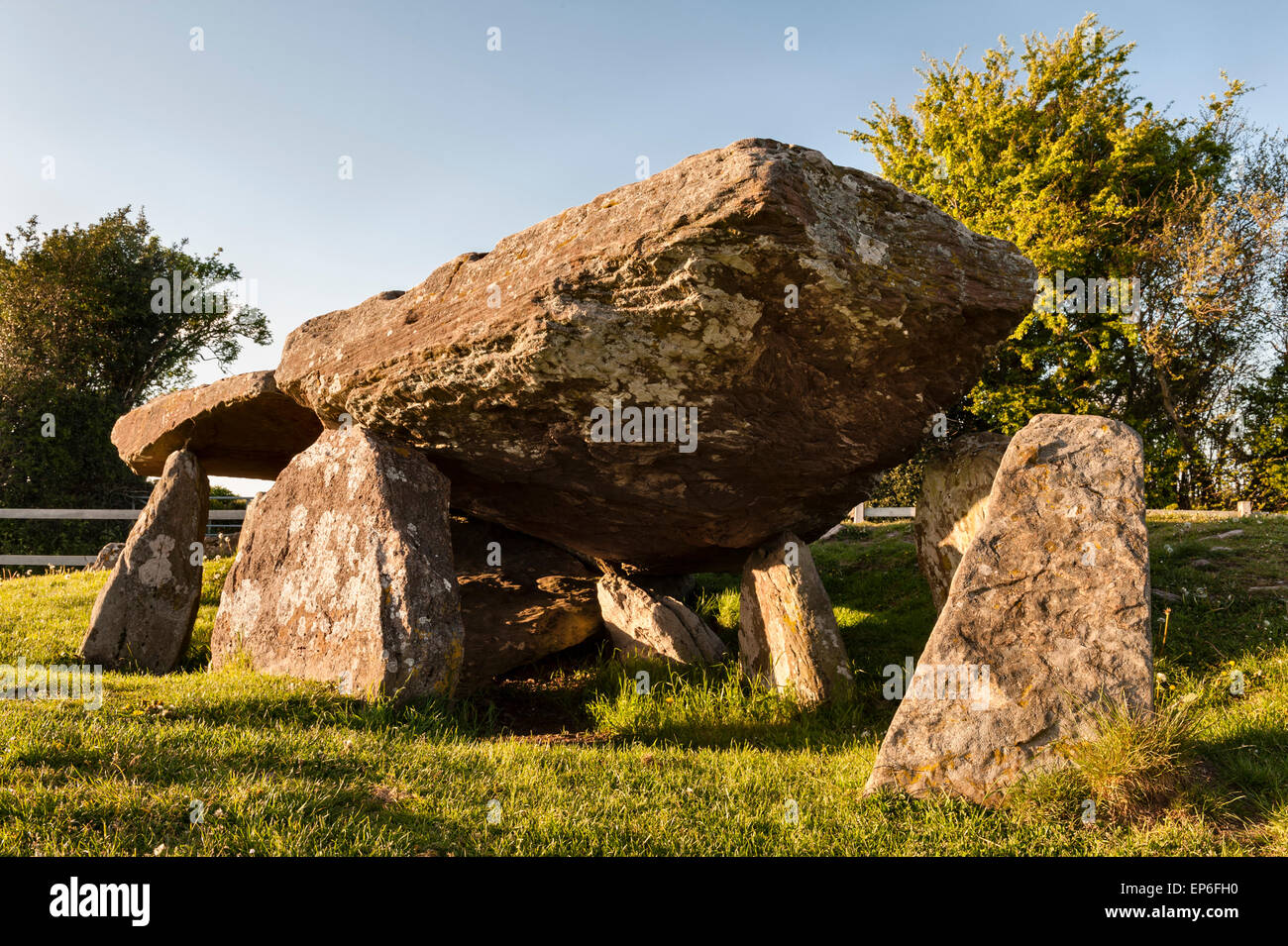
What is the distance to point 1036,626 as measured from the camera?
17.1ft

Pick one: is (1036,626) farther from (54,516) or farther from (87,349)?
(87,349)

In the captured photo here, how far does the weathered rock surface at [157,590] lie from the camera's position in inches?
328

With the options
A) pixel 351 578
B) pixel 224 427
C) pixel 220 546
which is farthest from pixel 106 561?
pixel 351 578

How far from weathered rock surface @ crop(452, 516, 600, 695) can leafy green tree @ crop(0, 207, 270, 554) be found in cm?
916

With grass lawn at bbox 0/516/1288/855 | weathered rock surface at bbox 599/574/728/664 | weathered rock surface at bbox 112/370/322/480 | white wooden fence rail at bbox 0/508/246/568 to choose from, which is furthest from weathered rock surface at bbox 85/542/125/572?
weathered rock surface at bbox 599/574/728/664

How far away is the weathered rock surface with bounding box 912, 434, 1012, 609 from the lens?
7.53m

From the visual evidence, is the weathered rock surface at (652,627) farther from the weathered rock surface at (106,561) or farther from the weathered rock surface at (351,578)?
the weathered rock surface at (106,561)

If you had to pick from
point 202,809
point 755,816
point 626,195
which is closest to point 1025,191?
point 626,195

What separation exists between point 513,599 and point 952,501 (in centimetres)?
505

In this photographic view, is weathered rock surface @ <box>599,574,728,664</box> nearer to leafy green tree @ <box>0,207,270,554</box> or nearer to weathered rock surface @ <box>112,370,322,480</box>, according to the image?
weathered rock surface @ <box>112,370,322,480</box>

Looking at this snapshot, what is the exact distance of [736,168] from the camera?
530 centimetres
